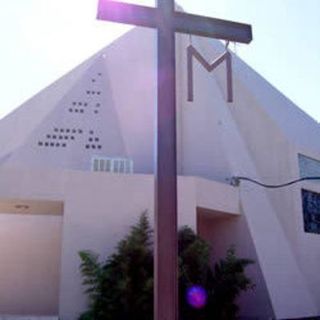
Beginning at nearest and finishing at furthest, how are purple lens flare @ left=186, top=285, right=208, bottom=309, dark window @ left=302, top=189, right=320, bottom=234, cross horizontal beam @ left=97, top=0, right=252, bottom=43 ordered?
cross horizontal beam @ left=97, top=0, right=252, bottom=43 → purple lens flare @ left=186, top=285, right=208, bottom=309 → dark window @ left=302, top=189, right=320, bottom=234

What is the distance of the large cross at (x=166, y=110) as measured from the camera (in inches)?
133

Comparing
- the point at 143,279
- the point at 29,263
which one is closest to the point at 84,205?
the point at 143,279

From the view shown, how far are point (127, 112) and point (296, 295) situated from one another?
5955 mm

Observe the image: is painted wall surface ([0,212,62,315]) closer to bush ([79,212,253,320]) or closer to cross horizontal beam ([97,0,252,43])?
bush ([79,212,253,320])

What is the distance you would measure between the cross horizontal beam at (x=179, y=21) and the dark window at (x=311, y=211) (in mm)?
8870

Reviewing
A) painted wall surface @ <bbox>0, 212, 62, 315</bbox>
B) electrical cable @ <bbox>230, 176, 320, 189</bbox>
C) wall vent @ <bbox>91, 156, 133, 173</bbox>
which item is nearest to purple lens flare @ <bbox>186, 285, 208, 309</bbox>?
electrical cable @ <bbox>230, 176, 320, 189</bbox>

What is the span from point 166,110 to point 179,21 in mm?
755

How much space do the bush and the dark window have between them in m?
3.47

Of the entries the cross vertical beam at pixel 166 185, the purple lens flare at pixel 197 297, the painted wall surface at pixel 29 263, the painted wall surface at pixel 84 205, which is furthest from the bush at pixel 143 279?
the cross vertical beam at pixel 166 185

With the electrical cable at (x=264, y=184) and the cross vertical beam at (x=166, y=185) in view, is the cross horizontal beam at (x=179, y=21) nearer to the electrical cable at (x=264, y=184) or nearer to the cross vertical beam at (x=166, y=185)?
the cross vertical beam at (x=166, y=185)

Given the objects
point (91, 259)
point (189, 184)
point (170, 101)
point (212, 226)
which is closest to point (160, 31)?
point (170, 101)

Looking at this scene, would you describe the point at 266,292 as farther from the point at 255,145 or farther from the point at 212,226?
the point at 255,145

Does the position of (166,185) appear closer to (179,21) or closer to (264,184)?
(179,21)

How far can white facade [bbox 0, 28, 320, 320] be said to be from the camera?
966cm
